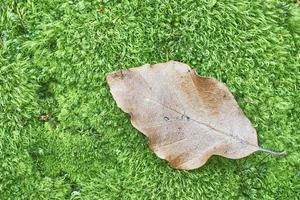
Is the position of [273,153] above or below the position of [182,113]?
below

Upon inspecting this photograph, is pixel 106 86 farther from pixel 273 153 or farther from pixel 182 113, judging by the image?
pixel 273 153

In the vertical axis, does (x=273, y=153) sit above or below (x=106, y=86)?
below

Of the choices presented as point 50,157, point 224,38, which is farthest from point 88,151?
point 224,38

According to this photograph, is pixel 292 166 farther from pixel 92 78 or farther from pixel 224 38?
pixel 92 78

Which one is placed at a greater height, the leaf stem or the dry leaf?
the dry leaf

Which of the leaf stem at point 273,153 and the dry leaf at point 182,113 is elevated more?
the dry leaf at point 182,113

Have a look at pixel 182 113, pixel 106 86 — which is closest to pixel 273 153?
pixel 182 113
